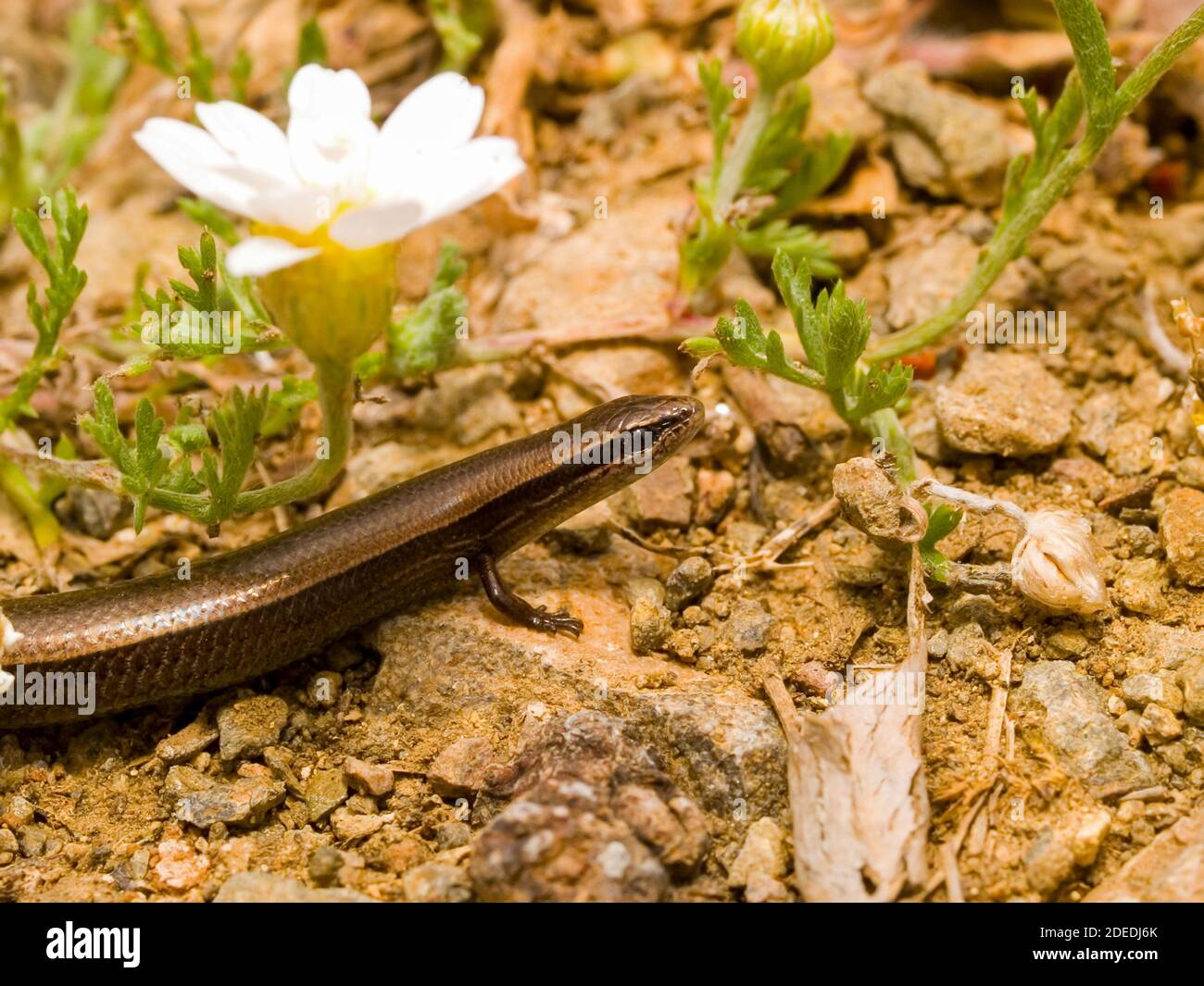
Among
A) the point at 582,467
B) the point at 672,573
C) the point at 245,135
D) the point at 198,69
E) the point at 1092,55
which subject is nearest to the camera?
the point at 245,135

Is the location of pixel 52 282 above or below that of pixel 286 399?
above

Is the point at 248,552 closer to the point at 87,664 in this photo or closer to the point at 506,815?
the point at 87,664

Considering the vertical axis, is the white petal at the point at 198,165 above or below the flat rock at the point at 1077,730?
above

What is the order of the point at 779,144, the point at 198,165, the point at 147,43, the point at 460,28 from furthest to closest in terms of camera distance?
the point at 460,28 → the point at 147,43 → the point at 779,144 → the point at 198,165

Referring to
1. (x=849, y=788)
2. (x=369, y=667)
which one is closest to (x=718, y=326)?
(x=849, y=788)

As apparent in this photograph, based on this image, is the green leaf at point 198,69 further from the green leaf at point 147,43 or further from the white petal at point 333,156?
the white petal at point 333,156

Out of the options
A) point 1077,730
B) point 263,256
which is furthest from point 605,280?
point 1077,730

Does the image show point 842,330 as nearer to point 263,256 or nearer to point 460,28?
point 263,256

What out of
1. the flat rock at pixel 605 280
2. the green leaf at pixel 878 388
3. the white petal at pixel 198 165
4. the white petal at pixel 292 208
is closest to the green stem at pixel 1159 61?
the green leaf at pixel 878 388
